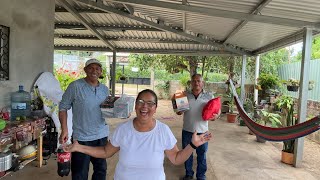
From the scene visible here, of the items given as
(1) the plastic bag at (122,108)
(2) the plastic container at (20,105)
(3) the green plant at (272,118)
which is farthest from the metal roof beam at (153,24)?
(1) the plastic bag at (122,108)

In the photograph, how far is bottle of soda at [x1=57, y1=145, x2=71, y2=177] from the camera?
301 centimetres

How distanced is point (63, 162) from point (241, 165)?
2620mm

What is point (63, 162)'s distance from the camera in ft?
10.3

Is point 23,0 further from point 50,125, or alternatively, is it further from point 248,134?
point 248,134

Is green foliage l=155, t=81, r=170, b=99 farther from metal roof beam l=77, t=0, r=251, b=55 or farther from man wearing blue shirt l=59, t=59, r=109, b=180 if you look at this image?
man wearing blue shirt l=59, t=59, r=109, b=180

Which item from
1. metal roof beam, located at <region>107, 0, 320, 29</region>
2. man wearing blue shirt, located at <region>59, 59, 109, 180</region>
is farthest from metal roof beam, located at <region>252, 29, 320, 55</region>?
man wearing blue shirt, located at <region>59, 59, 109, 180</region>

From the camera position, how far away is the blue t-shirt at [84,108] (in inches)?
100

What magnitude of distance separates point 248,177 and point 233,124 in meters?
4.62

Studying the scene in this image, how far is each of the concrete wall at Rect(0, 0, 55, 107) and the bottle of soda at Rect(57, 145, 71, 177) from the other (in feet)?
3.28

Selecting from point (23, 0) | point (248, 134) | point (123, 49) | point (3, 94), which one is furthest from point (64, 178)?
point (123, 49)

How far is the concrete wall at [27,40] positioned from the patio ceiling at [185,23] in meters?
0.73

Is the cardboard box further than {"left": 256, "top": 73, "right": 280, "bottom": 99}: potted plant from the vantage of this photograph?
No

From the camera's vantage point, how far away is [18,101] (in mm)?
3605

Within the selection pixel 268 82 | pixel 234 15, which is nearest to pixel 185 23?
pixel 234 15
